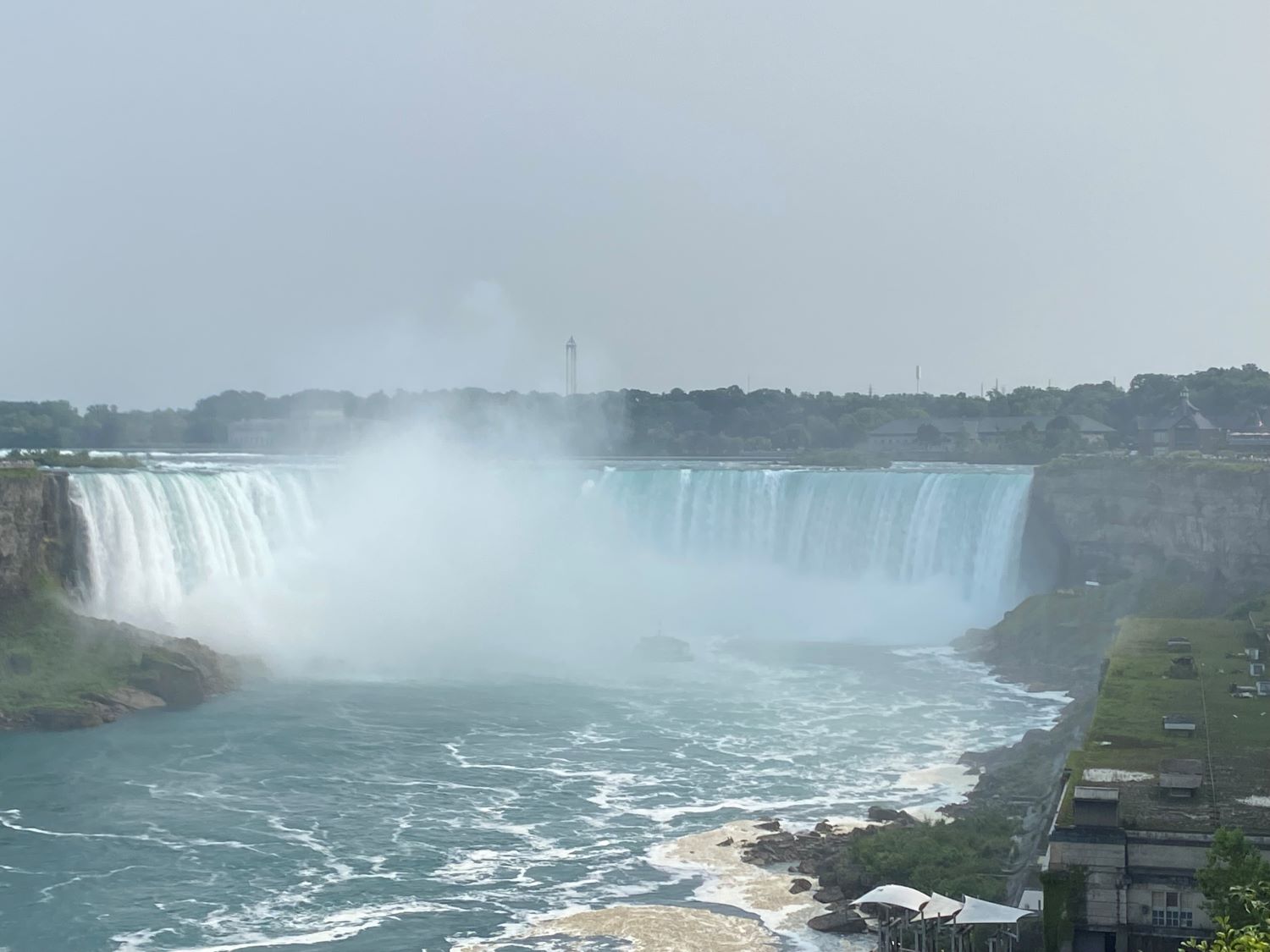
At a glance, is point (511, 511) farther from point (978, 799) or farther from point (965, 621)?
point (978, 799)

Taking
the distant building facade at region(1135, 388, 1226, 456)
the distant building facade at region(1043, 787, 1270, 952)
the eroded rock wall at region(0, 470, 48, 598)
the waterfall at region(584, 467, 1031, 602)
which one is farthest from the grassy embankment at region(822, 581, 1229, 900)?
the eroded rock wall at region(0, 470, 48, 598)

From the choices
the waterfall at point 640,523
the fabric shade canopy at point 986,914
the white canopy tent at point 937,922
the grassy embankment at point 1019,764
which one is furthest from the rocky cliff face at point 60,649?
the fabric shade canopy at point 986,914

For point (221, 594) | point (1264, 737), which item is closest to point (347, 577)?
point (221, 594)

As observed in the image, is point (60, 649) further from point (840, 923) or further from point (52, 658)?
point (840, 923)

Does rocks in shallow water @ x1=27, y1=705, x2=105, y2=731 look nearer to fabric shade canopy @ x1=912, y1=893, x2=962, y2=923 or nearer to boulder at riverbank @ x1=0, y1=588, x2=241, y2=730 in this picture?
boulder at riverbank @ x1=0, y1=588, x2=241, y2=730

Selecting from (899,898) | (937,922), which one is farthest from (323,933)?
(937,922)

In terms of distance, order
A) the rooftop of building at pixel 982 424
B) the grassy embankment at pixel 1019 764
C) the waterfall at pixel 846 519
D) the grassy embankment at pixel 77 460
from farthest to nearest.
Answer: the rooftop of building at pixel 982 424
the waterfall at pixel 846 519
the grassy embankment at pixel 77 460
the grassy embankment at pixel 1019 764

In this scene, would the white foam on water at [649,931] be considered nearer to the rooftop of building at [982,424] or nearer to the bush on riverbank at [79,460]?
the bush on riverbank at [79,460]
